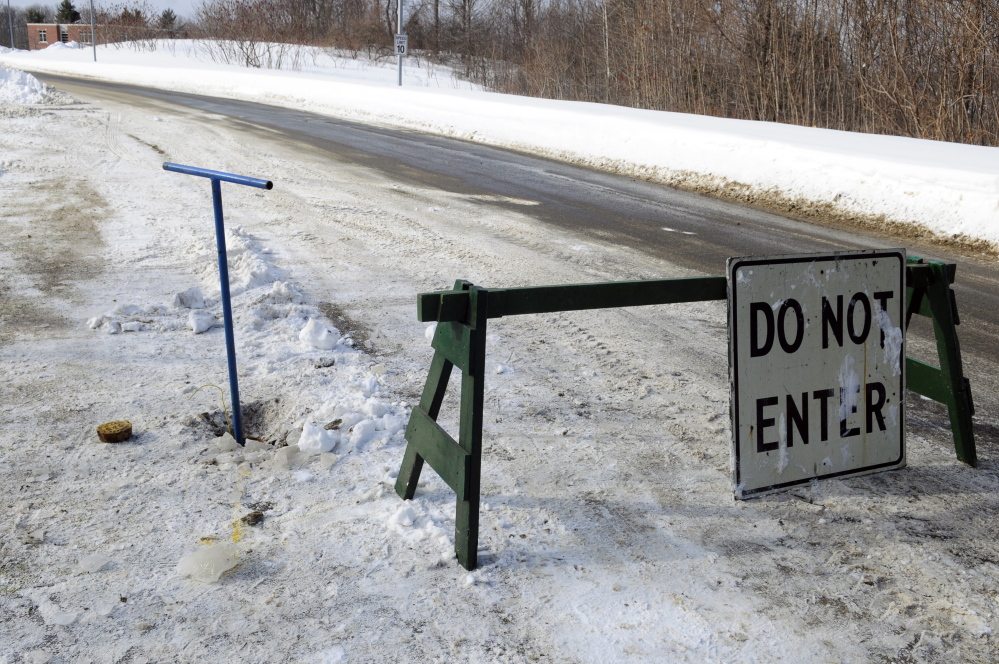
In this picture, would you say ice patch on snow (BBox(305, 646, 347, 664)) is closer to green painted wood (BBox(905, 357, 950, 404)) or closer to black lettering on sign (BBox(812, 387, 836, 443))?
black lettering on sign (BBox(812, 387, 836, 443))

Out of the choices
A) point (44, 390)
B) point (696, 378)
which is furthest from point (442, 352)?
point (44, 390)

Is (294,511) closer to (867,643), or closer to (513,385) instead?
(513,385)

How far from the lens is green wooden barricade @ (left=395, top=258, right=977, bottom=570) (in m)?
2.87

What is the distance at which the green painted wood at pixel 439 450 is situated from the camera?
2891 millimetres

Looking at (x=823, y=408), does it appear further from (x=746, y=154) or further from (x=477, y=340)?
(x=746, y=154)

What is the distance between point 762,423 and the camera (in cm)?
322

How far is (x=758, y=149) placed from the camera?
11320 millimetres

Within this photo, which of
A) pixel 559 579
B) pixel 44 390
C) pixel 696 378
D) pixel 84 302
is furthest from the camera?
pixel 84 302

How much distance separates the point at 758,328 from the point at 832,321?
15.0 inches

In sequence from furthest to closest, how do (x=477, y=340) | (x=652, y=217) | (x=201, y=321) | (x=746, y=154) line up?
(x=746, y=154) < (x=652, y=217) < (x=201, y=321) < (x=477, y=340)

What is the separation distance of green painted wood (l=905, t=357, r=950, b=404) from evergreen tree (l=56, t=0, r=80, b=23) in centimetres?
10172

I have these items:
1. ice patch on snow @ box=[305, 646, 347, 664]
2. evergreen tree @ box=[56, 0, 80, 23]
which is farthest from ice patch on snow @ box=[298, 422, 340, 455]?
evergreen tree @ box=[56, 0, 80, 23]

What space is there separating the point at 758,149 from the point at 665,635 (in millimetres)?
9942

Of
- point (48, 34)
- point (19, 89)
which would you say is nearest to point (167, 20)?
point (48, 34)
